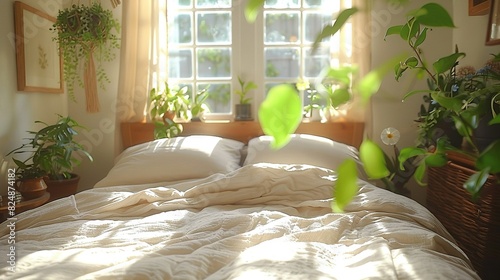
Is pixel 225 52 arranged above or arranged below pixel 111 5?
below

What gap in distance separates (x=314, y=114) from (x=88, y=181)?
5.48 feet

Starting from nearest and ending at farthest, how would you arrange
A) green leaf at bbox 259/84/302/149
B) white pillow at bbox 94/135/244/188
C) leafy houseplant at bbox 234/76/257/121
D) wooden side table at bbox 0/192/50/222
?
1. green leaf at bbox 259/84/302/149
2. wooden side table at bbox 0/192/50/222
3. white pillow at bbox 94/135/244/188
4. leafy houseplant at bbox 234/76/257/121

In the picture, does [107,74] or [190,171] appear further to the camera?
[107,74]

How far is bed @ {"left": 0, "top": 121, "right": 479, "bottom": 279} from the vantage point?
1.05 m

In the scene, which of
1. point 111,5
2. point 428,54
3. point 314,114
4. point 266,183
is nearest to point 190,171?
point 266,183

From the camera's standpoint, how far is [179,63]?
306 centimetres

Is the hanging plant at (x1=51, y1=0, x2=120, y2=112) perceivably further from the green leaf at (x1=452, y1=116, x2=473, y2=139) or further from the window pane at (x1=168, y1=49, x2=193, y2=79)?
the green leaf at (x1=452, y1=116, x2=473, y2=139)

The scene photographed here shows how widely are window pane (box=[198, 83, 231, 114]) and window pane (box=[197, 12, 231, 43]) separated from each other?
324 millimetres

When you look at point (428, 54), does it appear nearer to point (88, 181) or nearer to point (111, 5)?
point (111, 5)

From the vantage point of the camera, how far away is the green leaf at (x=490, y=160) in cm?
24

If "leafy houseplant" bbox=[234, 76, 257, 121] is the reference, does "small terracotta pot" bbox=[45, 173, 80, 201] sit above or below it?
below

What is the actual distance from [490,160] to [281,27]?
2.89 meters

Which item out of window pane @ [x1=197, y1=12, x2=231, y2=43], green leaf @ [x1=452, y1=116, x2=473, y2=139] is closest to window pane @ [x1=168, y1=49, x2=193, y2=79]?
window pane @ [x1=197, y1=12, x2=231, y2=43]

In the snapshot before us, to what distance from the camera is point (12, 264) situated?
3.66 feet
